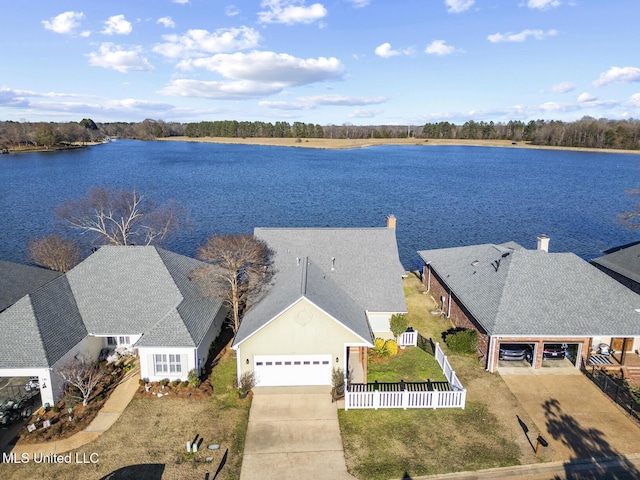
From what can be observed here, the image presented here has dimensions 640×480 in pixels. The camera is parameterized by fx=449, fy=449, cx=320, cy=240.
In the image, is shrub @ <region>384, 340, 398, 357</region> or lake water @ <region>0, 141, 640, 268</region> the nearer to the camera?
shrub @ <region>384, 340, 398, 357</region>

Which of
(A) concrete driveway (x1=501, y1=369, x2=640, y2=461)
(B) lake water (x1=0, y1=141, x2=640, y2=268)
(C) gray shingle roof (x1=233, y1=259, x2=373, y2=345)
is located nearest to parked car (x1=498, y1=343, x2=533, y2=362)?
(A) concrete driveway (x1=501, y1=369, x2=640, y2=461)

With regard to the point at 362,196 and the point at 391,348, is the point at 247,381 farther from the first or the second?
the point at 362,196

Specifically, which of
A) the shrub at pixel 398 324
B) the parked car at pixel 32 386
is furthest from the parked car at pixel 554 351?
the parked car at pixel 32 386

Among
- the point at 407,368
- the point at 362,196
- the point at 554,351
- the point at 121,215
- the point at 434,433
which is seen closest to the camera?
the point at 434,433

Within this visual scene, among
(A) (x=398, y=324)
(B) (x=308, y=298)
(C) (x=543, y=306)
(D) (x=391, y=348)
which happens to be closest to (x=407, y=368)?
(D) (x=391, y=348)

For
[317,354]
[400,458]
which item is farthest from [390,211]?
[400,458]

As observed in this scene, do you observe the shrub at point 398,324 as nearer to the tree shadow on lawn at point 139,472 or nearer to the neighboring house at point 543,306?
the neighboring house at point 543,306

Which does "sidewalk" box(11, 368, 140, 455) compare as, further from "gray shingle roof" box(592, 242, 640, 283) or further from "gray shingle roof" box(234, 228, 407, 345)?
"gray shingle roof" box(592, 242, 640, 283)
